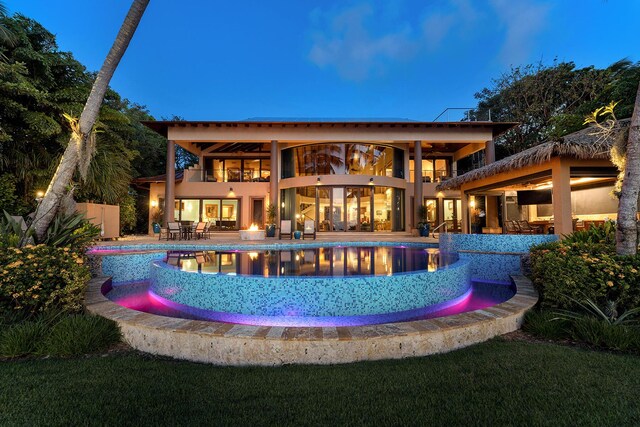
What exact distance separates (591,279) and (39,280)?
703 centimetres

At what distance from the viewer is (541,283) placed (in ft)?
15.5

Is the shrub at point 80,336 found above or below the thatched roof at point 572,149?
below

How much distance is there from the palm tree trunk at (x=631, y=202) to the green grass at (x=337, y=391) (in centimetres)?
197

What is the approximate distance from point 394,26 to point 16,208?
307ft

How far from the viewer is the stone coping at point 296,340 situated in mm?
2895

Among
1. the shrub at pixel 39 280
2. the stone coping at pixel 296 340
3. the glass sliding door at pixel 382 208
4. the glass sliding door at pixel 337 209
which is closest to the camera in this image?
the stone coping at pixel 296 340

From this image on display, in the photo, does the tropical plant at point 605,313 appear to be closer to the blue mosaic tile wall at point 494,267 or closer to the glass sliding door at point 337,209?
the blue mosaic tile wall at point 494,267

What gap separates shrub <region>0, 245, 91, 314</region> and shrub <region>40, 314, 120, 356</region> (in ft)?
1.95

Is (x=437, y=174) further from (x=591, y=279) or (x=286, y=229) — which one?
(x=591, y=279)

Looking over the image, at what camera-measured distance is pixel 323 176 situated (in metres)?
17.7

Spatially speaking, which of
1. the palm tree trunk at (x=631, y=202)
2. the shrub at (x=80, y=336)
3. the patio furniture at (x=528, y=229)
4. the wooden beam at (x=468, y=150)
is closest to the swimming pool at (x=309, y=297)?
the shrub at (x=80, y=336)

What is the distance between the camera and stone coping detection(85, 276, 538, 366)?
289cm

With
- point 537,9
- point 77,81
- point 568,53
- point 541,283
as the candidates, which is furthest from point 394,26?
point 541,283

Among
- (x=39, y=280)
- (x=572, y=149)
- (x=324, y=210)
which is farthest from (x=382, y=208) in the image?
(x=39, y=280)
